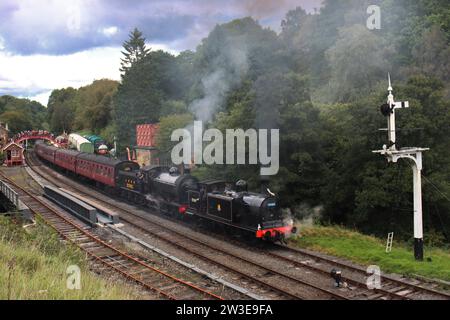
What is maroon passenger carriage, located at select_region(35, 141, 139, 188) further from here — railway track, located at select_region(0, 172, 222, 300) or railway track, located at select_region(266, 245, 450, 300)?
railway track, located at select_region(266, 245, 450, 300)

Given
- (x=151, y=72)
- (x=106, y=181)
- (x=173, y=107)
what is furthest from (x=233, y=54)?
(x=151, y=72)

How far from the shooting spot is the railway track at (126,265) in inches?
465

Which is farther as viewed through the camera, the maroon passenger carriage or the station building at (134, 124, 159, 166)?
the station building at (134, 124, 159, 166)

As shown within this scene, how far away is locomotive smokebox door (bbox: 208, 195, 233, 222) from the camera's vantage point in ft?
56.9

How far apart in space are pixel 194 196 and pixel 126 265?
6.08 metres

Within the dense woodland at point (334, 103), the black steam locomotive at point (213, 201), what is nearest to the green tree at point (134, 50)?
the dense woodland at point (334, 103)

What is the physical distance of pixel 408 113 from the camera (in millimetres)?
20828

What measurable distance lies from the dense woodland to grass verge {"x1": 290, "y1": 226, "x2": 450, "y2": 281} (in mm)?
3532

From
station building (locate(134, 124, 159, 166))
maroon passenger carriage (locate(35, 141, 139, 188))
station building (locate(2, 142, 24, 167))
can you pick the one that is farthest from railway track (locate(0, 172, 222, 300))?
station building (locate(2, 142, 24, 167))

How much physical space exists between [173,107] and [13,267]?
39643mm

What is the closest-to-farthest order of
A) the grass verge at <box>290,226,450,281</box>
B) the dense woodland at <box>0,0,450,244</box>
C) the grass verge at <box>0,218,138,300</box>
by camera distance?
1. the grass verge at <box>0,218,138,300</box>
2. the grass verge at <box>290,226,450,281</box>
3. the dense woodland at <box>0,0,450,244</box>

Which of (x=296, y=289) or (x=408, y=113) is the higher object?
(x=408, y=113)

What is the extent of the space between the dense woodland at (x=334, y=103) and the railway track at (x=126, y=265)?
29.1 ft
